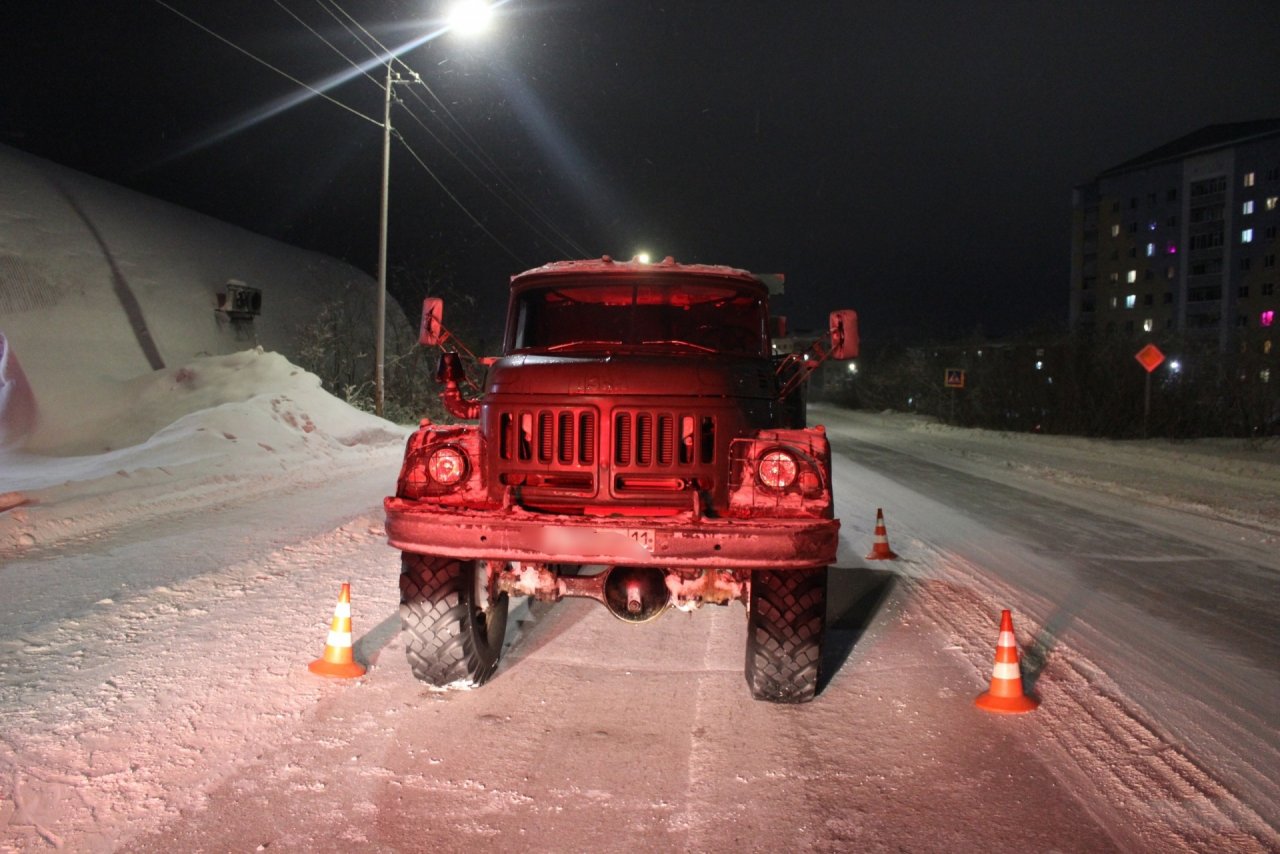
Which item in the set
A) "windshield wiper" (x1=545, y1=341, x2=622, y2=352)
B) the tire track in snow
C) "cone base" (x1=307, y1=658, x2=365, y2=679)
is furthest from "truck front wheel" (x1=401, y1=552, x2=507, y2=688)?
"windshield wiper" (x1=545, y1=341, x2=622, y2=352)

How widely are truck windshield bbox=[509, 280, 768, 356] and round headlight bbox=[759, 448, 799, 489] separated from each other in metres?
1.20

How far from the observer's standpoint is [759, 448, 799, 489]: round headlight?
478 centimetres

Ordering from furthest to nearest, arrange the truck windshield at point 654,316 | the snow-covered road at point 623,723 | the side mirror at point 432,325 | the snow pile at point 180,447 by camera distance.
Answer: the snow pile at point 180,447
the side mirror at point 432,325
the truck windshield at point 654,316
the snow-covered road at point 623,723

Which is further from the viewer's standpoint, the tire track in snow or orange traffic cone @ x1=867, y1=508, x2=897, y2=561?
orange traffic cone @ x1=867, y1=508, x2=897, y2=561

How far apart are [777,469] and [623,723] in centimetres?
152

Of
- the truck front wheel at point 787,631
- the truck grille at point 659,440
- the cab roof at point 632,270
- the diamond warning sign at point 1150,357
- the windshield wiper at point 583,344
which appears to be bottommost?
the truck front wheel at point 787,631

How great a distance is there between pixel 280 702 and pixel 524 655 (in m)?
1.59

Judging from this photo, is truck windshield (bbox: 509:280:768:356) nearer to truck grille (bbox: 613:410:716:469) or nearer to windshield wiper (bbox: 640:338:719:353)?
windshield wiper (bbox: 640:338:719:353)

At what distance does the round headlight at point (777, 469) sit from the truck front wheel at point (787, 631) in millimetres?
477

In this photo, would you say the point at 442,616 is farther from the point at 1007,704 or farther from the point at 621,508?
the point at 1007,704

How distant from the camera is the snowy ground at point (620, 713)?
3.64 m

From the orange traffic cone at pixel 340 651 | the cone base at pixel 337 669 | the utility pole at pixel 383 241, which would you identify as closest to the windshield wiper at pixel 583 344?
the orange traffic cone at pixel 340 651

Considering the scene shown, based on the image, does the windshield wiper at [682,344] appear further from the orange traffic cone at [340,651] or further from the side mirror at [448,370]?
the orange traffic cone at [340,651]

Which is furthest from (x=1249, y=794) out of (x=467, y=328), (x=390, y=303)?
(x=390, y=303)
